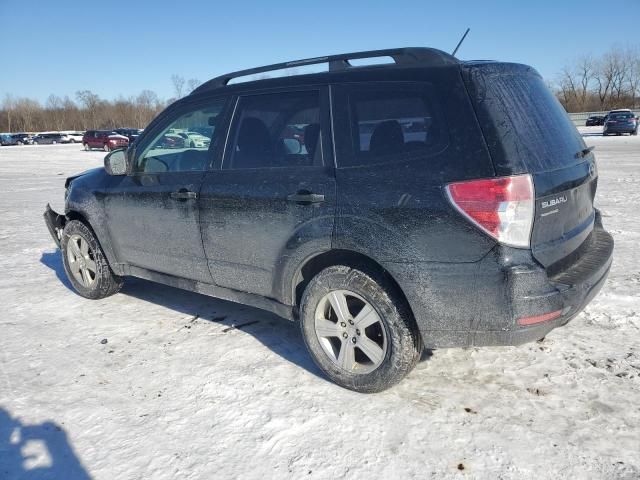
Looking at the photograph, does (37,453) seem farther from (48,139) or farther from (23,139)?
(23,139)

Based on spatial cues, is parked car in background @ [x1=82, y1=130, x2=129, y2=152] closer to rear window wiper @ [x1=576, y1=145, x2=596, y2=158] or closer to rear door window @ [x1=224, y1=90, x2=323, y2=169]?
rear door window @ [x1=224, y1=90, x2=323, y2=169]

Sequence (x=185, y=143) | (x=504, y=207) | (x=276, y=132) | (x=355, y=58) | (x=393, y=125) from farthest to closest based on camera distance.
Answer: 1. (x=185, y=143)
2. (x=276, y=132)
3. (x=355, y=58)
4. (x=393, y=125)
5. (x=504, y=207)

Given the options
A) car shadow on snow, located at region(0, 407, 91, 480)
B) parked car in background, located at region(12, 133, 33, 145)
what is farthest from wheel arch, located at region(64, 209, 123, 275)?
parked car in background, located at region(12, 133, 33, 145)

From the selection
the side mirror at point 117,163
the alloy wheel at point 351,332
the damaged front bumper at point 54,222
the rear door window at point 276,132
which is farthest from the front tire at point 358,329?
the damaged front bumper at point 54,222

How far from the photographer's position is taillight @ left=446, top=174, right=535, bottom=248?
96.1 inches

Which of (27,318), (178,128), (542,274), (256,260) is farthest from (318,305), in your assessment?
(27,318)

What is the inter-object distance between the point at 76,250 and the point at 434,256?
3.87 metres

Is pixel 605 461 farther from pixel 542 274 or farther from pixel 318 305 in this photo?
pixel 318 305

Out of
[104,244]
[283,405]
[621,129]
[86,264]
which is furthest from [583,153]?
[621,129]

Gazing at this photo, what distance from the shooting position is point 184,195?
3.76 metres

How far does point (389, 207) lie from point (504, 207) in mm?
596

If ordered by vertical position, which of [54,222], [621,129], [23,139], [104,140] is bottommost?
[54,222]

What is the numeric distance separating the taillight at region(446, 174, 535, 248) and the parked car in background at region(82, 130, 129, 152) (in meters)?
39.0

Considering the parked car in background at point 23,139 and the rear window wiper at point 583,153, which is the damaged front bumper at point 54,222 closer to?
the rear window wiper at point 583,153
